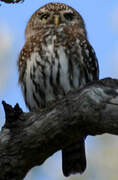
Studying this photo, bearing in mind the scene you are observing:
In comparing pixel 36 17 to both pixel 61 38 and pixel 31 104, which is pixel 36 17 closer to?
pixel 61 38

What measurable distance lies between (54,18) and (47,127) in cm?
236

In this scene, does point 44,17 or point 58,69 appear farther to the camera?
point 44,17

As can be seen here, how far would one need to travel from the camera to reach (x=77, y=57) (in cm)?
441

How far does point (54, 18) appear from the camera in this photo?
5.15 metres

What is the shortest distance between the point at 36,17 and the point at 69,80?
1293 millimetres

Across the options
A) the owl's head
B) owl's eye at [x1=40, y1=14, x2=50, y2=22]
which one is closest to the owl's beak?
the owl's head

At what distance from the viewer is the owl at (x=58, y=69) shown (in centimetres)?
433

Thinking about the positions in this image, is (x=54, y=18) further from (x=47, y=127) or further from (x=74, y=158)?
(x=47, y=127)

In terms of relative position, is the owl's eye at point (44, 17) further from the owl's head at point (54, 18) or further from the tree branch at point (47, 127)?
the tree branch at point (47, 127)

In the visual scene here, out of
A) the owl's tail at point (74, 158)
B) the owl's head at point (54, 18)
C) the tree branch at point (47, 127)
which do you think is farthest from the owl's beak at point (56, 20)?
the tree branch at point (47, 127)

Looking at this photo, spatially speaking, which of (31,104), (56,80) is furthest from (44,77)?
(31,104)

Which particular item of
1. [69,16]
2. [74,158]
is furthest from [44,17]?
[74,158]

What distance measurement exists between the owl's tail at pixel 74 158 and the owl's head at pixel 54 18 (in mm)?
1289

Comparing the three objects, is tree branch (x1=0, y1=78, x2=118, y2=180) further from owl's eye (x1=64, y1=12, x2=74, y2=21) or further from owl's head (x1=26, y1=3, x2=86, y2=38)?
owl's eye (x1=64, y1=12, x2=74, y2=21)
